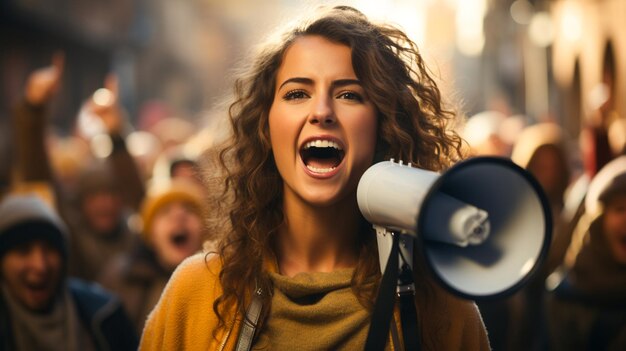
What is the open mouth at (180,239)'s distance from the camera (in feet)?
19.0

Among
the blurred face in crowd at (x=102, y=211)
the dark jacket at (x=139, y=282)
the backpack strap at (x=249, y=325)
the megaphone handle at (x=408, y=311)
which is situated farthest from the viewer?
the blurred face in crowd at (x=102, y=211)

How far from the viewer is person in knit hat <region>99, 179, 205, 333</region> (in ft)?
18.4

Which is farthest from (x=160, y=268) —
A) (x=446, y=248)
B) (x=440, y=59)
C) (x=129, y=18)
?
(x=129, y=18)

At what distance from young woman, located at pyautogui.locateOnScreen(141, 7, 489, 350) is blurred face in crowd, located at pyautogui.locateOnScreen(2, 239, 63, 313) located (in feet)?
6.90

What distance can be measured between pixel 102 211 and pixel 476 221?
514 cm

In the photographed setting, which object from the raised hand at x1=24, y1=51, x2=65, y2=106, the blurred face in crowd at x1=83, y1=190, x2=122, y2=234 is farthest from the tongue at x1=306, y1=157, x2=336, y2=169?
the blurred face in crowd at x1=83, y1=190, x2=122, y2=234

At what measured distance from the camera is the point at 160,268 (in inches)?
225

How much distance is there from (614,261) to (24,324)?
3009mm

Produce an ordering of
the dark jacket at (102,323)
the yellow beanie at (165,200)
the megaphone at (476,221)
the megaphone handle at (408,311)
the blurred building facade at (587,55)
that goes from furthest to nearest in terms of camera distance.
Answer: the blurred building facade at (587,55) → the yellow beanie at (165,200) → the dark jacket at (102,323) → the megaphone handle at (408,311) → the megaphone at (476,221)

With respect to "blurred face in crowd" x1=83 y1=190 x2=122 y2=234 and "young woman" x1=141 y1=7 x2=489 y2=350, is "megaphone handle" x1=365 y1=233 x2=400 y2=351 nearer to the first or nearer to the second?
"young woman" x1=141 y1=7 x2=489 y2=350

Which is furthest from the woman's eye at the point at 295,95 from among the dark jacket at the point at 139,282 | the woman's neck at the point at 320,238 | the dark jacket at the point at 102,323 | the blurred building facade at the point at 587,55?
the blurred building facade at the point at 587,55

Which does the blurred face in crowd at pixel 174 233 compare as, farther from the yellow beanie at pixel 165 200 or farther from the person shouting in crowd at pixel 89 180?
the person shouting in crowd at pixel 89 180

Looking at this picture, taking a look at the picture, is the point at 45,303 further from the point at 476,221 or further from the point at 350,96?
the point at 476,221

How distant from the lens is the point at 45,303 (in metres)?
4.74
